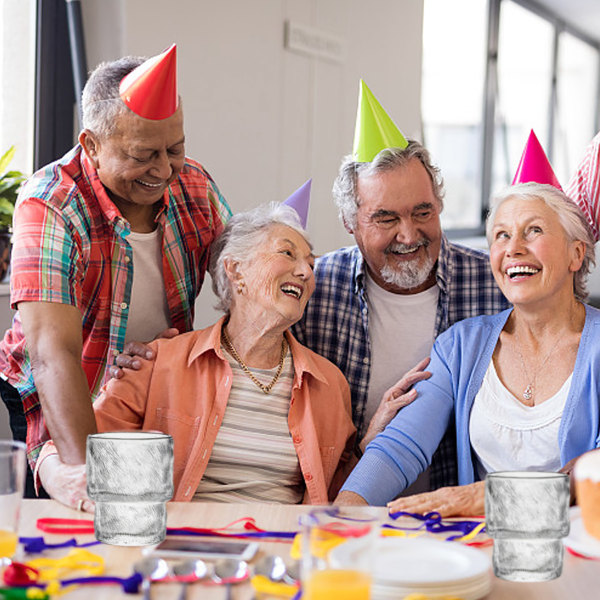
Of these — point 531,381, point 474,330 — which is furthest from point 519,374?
point 474,330

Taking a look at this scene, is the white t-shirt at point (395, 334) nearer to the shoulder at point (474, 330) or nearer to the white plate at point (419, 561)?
the shoulder at point (474, 330)

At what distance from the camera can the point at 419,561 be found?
1104 millimetres

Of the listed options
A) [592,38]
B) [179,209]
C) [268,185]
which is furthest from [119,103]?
[592,38]

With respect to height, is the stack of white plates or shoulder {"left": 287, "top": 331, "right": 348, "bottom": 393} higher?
shoulder {"left": 287, "top": 331, "right": 348, "bottom": 393}

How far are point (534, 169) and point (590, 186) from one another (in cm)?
27

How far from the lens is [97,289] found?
Result: 206cm

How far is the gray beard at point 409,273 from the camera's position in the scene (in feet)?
7.46

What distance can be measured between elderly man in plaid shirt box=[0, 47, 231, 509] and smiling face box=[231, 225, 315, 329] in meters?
0.21

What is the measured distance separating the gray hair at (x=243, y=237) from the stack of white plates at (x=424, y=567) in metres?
1.04

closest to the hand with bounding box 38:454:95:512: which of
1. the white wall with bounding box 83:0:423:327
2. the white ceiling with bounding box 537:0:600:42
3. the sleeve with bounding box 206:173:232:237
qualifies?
the sleeve with bounding box 206:173:232:237

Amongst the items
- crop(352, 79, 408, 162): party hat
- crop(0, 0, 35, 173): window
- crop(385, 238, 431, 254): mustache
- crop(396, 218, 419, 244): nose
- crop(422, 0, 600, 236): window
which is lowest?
crop(385, 238, 431, 254): mustache

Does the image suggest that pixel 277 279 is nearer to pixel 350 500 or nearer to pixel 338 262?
A: pixel 338 262

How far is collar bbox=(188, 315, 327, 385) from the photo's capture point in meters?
1.97

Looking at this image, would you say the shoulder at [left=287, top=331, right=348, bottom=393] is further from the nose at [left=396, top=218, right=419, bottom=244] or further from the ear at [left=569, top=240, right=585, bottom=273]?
the ear at [left=569, top=240, right=585, bottom=273]
